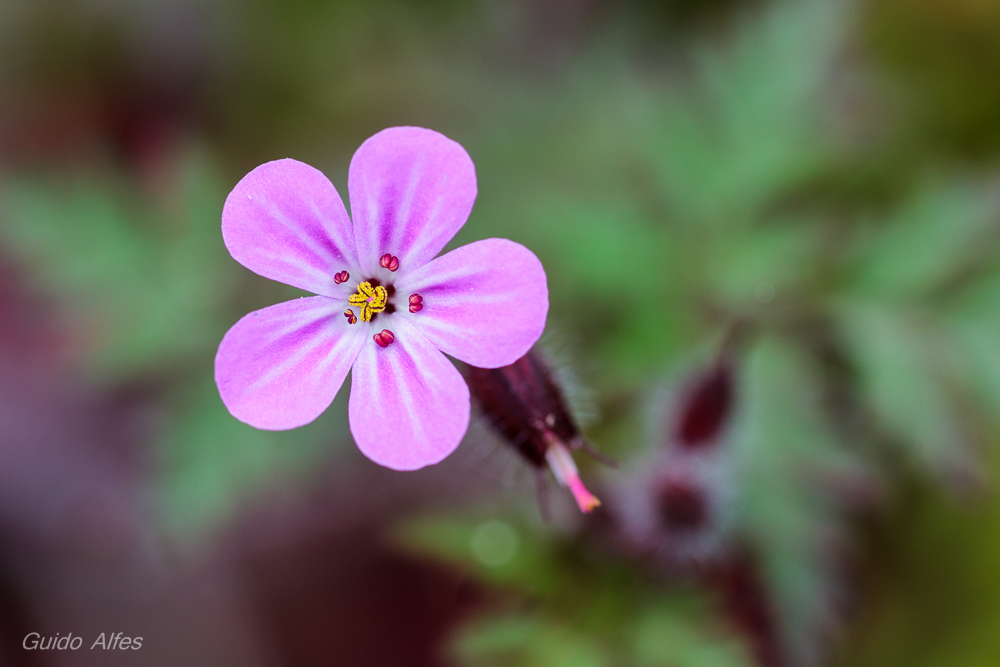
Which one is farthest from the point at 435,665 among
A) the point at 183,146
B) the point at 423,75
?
the point at 423,75

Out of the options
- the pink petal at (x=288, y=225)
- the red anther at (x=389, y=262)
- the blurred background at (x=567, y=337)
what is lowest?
the blurred background at (x=567, y=337)

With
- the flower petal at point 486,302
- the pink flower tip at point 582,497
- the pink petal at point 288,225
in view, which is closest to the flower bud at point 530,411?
the pink flower tip at point 582,497

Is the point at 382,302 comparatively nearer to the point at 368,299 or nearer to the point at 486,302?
the point at 368,299

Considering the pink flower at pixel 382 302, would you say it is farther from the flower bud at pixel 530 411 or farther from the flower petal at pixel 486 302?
the flower bud at pixel 530 411

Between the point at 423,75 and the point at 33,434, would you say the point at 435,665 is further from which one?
the point at 423,75

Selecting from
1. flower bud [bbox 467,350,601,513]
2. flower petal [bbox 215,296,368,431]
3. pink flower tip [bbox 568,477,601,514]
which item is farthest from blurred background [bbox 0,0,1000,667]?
flower petal [bbox 215,296,368,431]

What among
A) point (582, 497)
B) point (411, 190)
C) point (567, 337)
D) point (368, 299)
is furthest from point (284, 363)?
point (567, 337)
